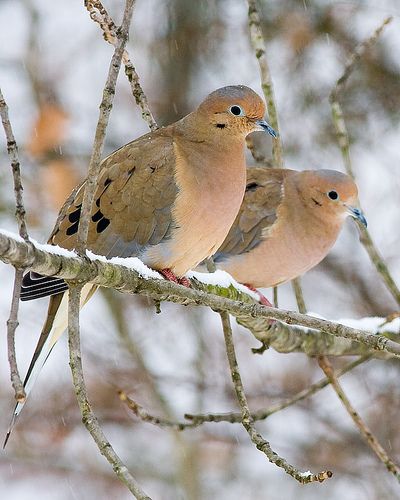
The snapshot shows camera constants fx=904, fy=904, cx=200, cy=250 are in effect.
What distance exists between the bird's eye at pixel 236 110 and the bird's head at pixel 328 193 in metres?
1.19

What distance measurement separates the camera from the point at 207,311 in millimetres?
6719

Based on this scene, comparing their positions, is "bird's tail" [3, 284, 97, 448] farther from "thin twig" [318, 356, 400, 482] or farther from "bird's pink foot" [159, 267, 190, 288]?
"thin twig" [318, 356, 400, 482]

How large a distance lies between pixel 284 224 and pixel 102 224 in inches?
58.5

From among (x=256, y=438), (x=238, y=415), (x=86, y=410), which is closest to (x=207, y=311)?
(x=238, y=415)

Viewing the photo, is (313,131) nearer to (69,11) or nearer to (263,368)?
(263,368)

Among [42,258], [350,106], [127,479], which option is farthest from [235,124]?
[350,106]

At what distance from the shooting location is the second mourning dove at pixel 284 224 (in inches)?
168

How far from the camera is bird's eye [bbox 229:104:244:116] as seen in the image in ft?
10.8

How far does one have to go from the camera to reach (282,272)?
4281 mm

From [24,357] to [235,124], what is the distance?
355cm

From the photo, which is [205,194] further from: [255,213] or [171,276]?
[255,213]

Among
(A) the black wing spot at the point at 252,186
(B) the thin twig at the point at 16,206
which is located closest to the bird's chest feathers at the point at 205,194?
(A) the black wing spot at the point at 252,186

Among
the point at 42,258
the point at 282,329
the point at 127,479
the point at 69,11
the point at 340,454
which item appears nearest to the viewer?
the point at 127,479

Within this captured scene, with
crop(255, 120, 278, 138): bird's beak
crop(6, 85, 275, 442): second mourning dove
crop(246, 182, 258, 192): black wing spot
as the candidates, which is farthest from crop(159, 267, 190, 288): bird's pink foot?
crop(246, 182, 258, 192): black wing spot
